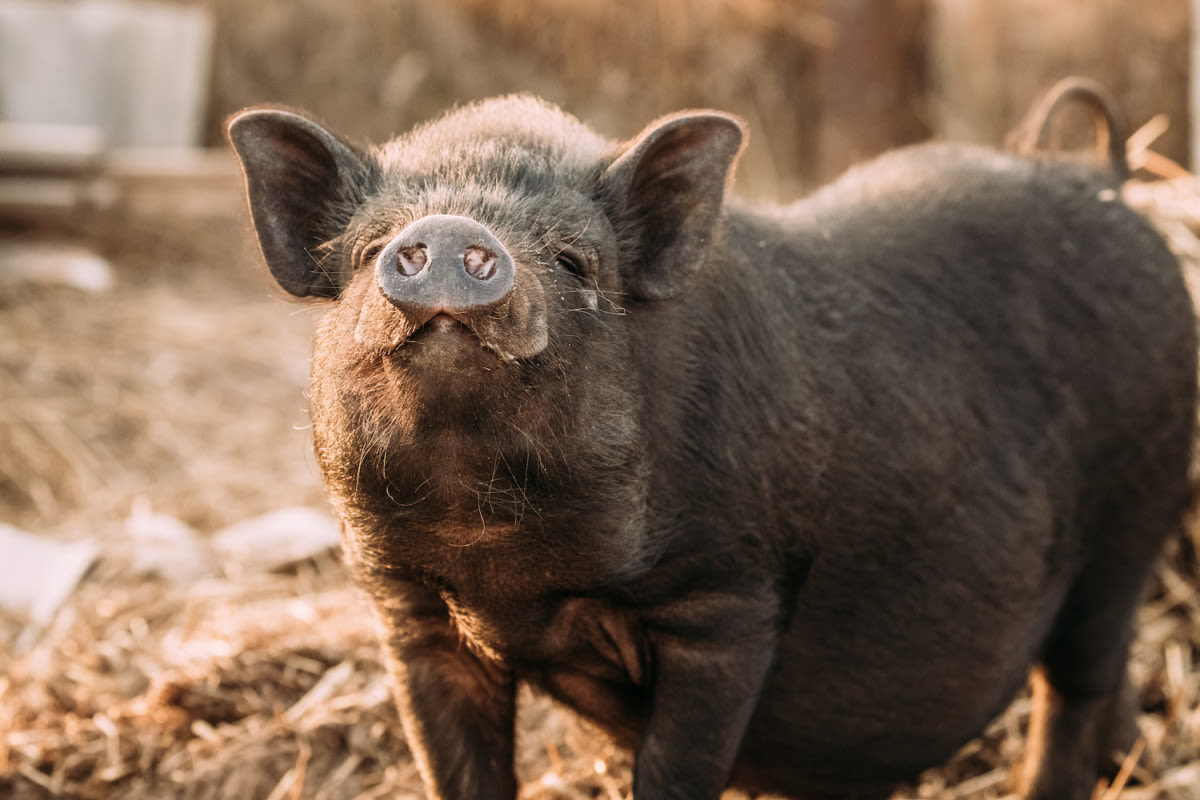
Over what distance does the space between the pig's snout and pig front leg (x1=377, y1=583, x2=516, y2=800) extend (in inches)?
34.6

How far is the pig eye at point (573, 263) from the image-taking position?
2.23 meters

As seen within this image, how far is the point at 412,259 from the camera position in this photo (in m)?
1.89

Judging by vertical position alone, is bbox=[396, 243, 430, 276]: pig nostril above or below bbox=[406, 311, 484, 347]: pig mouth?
above

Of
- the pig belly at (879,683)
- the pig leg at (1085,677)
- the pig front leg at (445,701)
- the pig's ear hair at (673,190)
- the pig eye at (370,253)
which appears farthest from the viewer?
the pig leg at (1085,677)

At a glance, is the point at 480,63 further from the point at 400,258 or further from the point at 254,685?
the point at 400,258

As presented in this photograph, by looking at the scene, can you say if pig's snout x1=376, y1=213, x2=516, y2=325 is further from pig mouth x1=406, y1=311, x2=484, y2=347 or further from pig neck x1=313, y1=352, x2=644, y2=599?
pig neck x1=313, y1=352, x2=644, y2=599

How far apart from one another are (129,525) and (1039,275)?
371 centimetres

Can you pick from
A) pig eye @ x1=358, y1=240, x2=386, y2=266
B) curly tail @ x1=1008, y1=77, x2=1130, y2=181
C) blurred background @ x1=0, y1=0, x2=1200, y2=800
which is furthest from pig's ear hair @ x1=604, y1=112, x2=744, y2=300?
curly tail @ x1=1008, y1=77, x2=1130, y2=181

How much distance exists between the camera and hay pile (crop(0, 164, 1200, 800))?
3484 millimetres

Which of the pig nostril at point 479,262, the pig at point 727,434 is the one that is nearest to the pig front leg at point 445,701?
the pig at point 727,434

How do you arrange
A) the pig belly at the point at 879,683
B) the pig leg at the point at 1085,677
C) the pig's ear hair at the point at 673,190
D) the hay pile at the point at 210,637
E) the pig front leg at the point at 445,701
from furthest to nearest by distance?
the hay pile at the point at 210,637
the pig leg at the point at 1085,677
the pig belly at the point at 879,683
the pig front leg at the point at 445,701
the pig's ear hair at the point at 673,190

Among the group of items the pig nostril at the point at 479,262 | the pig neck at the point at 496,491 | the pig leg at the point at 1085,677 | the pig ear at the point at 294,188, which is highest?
the pig nostril at the point at 479,262

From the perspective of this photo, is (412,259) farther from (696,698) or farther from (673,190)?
(696,698)

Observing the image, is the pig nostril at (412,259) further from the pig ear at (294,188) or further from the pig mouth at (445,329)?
the pig ear at (294,188)
